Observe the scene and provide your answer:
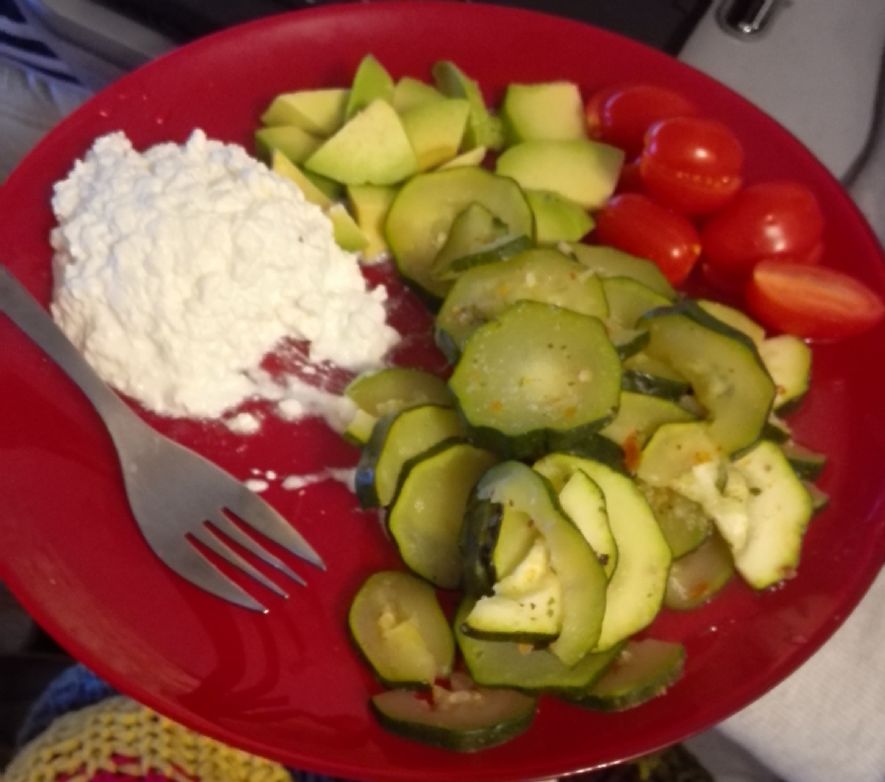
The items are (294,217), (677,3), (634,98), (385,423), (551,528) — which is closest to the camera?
(551,528)

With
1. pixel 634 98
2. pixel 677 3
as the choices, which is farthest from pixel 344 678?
pixel 677 3

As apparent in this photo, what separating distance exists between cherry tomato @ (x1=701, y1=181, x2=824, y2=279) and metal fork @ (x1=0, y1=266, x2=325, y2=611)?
25.0 inches

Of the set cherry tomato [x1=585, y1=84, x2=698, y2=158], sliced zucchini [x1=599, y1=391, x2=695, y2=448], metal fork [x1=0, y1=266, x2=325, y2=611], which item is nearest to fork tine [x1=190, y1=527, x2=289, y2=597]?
metal fork [x1=0, y1=266, x2=325, y2=611]

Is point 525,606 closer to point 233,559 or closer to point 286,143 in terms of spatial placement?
point 233,559

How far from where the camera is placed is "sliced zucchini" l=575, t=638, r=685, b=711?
100 centimetres

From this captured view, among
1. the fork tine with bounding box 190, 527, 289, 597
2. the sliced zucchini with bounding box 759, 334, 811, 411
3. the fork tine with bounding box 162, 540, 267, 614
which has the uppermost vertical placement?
the sliced zucchini with bounding box 759, 334, 811, 411

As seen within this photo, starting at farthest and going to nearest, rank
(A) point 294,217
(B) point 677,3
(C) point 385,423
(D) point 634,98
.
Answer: (B) point 677,3 → (D) point 634,98 → (A) point 294,217 → (C) point 385,423

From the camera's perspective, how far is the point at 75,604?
1021 millimetres

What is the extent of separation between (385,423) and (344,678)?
0.26 metres

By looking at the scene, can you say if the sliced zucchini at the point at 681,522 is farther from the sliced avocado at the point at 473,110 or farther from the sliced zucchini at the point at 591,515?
the sliced avocado at the point at 473,110

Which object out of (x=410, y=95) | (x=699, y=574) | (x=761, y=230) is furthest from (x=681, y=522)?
(x=410, y=95)

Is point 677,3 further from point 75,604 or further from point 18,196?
point 75,604

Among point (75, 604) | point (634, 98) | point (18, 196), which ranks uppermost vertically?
point (634, 98)

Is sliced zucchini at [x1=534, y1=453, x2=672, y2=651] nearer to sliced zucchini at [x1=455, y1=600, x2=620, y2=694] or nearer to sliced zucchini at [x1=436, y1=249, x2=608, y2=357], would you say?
sliced zucchini at [x1=455, y1=600, x2=620, y2=694]
